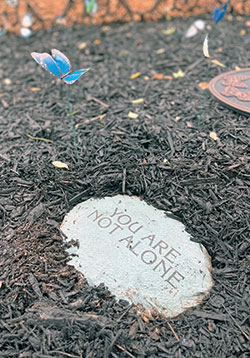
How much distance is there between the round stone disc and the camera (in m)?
3.03

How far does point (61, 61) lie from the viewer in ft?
7.55

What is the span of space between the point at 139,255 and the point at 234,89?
6.32 ft

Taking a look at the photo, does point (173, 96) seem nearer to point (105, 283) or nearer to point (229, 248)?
point (229, 248)

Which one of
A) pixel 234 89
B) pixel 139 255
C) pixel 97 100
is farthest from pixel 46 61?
pixel 234 89

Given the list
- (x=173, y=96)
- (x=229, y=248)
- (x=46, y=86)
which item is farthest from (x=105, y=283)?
(x=46, y=86)

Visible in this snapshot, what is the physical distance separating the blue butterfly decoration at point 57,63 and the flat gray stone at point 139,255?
95 cm

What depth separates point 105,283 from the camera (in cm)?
214

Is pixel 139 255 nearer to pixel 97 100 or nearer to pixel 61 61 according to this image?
pixel 61 61

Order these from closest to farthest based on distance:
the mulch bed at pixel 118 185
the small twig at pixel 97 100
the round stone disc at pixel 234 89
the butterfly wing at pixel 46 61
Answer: the mulch bed at pixel 118 185 → the butterfly wing at pixel 46 61 → the round stone disc at pixel 234 89 → the small twig at pixel 97 100

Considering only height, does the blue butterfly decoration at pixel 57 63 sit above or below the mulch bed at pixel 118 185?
above

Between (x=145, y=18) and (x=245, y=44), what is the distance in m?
1.63

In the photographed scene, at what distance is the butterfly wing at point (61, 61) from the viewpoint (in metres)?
2.29

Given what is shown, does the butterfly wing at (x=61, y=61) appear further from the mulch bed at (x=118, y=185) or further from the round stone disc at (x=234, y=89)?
the round stone disc at (x=234, y=89)

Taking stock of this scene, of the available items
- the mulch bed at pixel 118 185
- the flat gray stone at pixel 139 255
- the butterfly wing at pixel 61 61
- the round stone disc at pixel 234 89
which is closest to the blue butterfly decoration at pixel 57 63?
the butterfly wing at pixel 61 61
